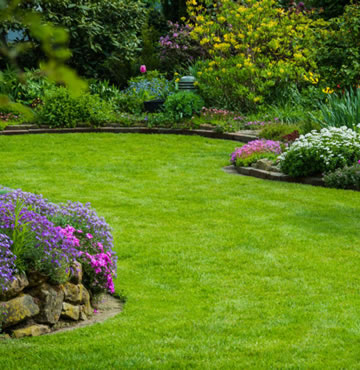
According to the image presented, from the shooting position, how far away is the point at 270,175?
1074 cm

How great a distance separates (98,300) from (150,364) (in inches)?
51.1

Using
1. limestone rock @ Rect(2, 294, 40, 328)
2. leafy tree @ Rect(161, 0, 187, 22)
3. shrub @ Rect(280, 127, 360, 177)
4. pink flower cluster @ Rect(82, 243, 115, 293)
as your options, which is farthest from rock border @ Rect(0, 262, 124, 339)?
leafy tree @ Rect(161, 0, 187, 22)

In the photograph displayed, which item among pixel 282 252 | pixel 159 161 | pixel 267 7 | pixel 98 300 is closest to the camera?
pixel 98 300

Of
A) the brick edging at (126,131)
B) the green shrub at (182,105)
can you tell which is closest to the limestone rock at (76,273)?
the brick edging at (126,131)

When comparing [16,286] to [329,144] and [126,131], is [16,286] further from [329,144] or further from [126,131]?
[126,131]

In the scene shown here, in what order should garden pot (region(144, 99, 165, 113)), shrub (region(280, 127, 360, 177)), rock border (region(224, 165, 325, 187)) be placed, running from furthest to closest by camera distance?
garden pot (region(144, 99, 165, 113))
rock border (region(224, 165, 325, 187))
shrub (region(280, 127, 360, 177))

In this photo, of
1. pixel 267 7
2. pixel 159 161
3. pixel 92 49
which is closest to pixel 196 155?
pixel 159 161

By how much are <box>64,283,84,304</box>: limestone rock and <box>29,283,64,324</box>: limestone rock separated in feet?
0.36

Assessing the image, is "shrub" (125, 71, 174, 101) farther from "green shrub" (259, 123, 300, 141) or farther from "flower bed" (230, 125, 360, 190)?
"flower bed" (230, 125, 360, 190)

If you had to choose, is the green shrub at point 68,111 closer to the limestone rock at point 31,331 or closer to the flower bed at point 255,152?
the flower bed at point 255,152

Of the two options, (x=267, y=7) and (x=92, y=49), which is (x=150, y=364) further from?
(x=92, y=49)

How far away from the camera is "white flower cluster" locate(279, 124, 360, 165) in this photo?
10.0m

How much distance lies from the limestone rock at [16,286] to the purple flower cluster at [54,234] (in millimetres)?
113

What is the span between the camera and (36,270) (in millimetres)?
4508
